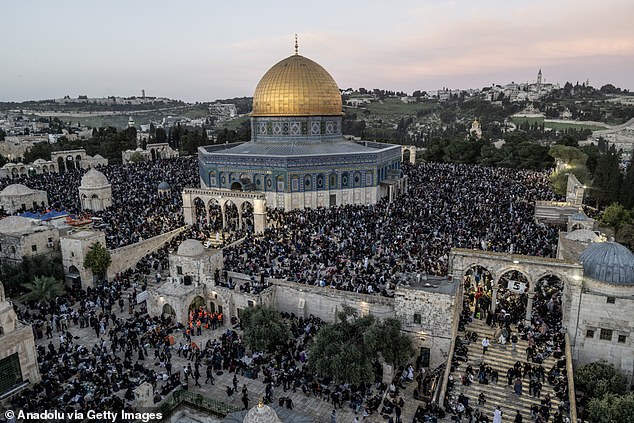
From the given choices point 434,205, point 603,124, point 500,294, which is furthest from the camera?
point 603,124

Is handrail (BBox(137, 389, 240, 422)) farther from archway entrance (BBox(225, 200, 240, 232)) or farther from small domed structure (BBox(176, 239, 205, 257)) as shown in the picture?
archway entrance (BBox(225, 200, 240, 232))

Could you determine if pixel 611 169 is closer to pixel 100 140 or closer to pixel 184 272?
pixel 184 272

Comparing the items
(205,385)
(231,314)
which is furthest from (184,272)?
(205,385)

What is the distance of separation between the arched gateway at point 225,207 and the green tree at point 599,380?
18.0 m

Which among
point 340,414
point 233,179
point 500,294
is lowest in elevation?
point 340,414

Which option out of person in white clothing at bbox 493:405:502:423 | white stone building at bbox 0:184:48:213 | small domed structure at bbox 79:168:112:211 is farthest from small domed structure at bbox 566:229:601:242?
white stone building at bbox 0:184:48:213

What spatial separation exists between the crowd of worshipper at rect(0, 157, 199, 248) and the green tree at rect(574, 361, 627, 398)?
849 inches

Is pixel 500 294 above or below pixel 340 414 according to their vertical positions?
above

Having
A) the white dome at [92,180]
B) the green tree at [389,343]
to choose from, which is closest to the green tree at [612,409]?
the green tree at [389,343]

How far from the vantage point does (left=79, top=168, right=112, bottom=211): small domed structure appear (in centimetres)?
3269

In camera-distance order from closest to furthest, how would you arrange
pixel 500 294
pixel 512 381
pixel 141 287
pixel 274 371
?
pixel 512 381 → pixel 274 371 → pixel 500 294 → pixel 141 287

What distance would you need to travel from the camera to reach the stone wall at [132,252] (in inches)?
880

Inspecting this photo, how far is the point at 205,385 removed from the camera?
1466 centimetres

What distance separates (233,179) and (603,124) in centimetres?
9836
